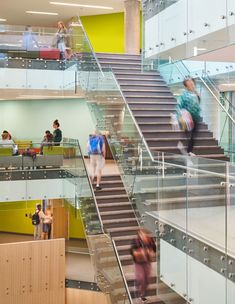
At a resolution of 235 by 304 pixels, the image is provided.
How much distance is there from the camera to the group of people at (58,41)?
50.4ft

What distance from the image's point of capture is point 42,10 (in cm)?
2092

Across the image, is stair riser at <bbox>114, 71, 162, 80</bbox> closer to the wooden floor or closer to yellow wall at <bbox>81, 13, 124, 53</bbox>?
the wooden floor

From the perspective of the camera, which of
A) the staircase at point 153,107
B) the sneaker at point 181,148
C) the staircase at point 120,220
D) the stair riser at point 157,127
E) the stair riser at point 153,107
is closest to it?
the staircase at point 120,220

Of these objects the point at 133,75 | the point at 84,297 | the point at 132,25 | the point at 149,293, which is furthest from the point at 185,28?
the point at 132,25

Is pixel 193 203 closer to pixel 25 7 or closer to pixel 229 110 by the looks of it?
pixel 229 110

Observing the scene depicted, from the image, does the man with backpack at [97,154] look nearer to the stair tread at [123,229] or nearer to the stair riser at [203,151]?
the stair tread at [123,229]

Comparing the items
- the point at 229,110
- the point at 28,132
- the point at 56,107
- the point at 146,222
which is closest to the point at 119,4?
the point at 56,107

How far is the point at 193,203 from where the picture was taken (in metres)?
6.02

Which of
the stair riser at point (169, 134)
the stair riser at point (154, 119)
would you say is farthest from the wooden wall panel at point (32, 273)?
the stair riser at point (169, 134)

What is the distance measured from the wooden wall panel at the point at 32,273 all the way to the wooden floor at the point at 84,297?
0.23 m

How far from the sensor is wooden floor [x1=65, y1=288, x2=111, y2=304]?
571 inches

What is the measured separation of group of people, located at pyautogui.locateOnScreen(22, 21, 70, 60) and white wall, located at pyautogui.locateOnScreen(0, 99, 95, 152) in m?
6.66

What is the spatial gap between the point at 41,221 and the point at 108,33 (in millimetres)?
8932

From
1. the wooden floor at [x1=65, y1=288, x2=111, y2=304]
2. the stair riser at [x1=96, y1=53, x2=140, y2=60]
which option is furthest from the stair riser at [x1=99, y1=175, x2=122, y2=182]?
the wooden floor at [x1=65, y1=288, x2=111, y2=304]
